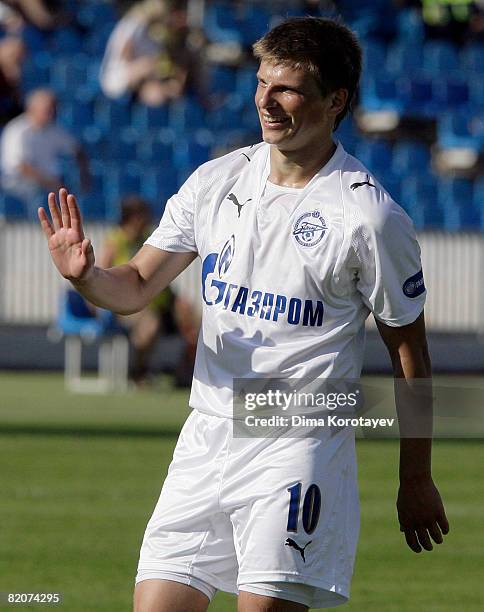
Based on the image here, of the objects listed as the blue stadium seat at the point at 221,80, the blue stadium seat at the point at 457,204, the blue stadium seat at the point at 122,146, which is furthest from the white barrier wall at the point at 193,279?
the blue stadium seat at the point at 221,80

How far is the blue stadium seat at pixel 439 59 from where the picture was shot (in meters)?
24.1

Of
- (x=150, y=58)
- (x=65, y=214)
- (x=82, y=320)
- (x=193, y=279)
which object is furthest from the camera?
(x=150, y=58)

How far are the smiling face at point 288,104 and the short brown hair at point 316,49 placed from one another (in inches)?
1.0

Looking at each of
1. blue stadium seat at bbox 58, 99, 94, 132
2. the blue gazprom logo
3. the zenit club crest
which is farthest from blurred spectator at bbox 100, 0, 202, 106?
the zenit club crest

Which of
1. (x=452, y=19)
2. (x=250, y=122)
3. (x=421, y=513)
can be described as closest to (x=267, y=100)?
(x=421, y=513)

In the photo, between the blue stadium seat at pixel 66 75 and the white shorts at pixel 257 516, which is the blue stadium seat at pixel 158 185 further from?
the white shorts at pixel 257 516

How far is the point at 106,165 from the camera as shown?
21.4 metres

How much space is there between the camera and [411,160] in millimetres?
22969

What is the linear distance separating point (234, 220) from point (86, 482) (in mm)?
6628

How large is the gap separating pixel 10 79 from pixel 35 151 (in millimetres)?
1912

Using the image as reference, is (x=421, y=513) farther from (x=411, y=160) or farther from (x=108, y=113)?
(x=411, y=160)

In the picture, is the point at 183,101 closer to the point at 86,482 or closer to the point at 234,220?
the point at 86,482

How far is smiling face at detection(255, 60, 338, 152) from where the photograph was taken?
4.42 meters

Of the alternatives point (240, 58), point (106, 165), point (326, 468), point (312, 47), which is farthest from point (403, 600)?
point (240, 58)
